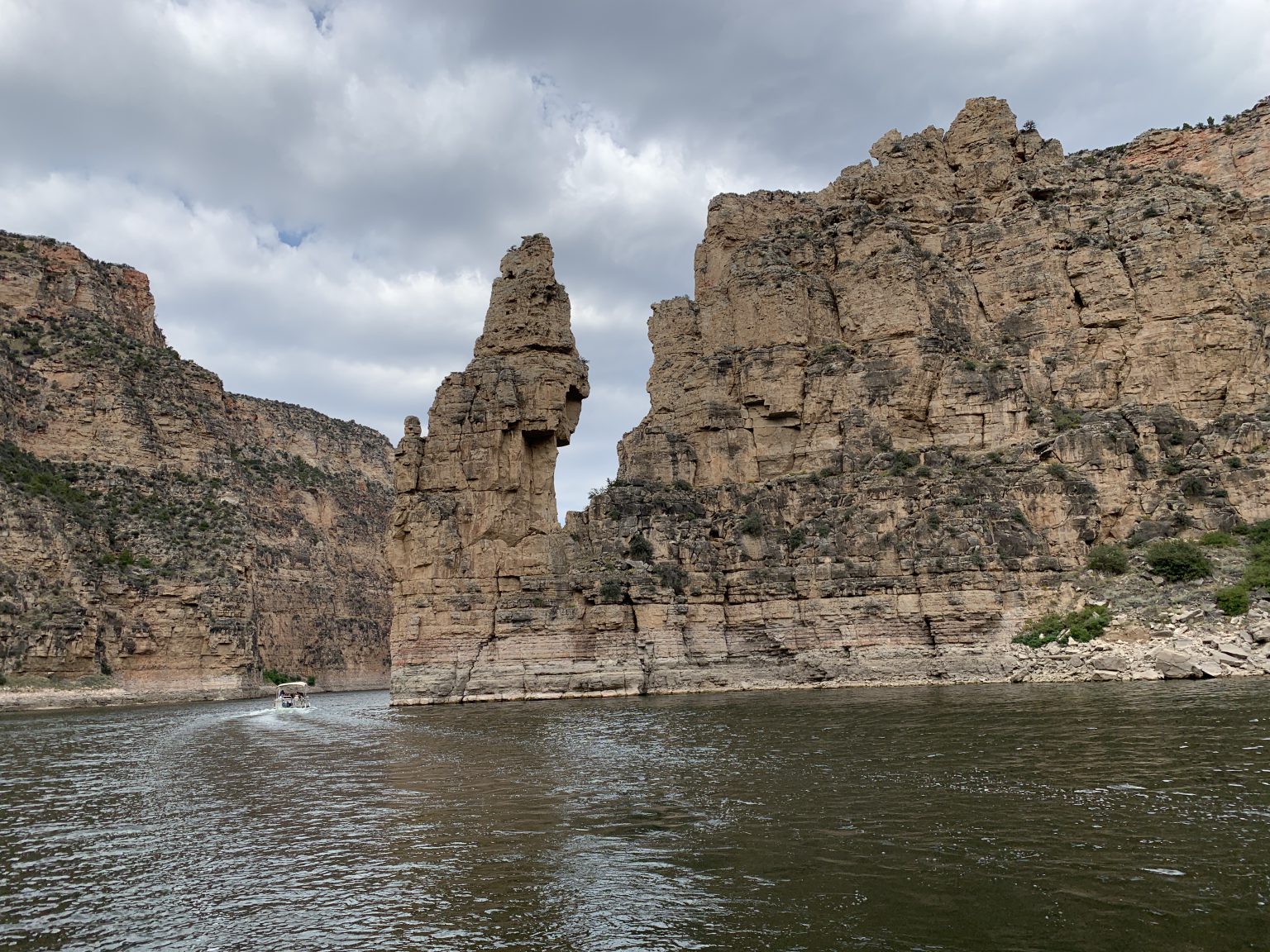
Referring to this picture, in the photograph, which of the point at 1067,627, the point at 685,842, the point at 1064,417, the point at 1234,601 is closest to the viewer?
the point at 685,842

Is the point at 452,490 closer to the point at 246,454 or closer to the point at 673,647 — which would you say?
the point at 673,647

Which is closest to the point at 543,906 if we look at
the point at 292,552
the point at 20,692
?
the point at 20,692

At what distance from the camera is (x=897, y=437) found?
63062 mm

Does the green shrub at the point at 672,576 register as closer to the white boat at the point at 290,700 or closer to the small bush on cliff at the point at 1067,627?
the small bush on cliff at the point at 1067,627

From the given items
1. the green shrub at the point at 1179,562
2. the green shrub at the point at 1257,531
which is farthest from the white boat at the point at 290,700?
the green shrub at the point at 1257,531

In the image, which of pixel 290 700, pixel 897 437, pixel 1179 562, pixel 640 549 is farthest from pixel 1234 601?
pixel 290 700

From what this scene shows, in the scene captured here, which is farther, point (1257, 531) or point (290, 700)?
point (290, 700)

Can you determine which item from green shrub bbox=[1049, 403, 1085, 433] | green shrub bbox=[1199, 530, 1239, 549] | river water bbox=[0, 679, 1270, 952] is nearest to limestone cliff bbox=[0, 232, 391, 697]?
river water bbox=[0, 679, 1270, 952]

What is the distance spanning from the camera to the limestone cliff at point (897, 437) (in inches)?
2104

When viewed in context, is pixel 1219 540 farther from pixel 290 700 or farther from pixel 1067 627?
pixel 290 700

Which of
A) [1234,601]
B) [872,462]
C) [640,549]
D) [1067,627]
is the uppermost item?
[872,462]

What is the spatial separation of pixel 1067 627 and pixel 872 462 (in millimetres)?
17015

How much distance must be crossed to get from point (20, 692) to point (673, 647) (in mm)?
54633

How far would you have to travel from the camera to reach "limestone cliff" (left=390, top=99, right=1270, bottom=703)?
53.4 meters
